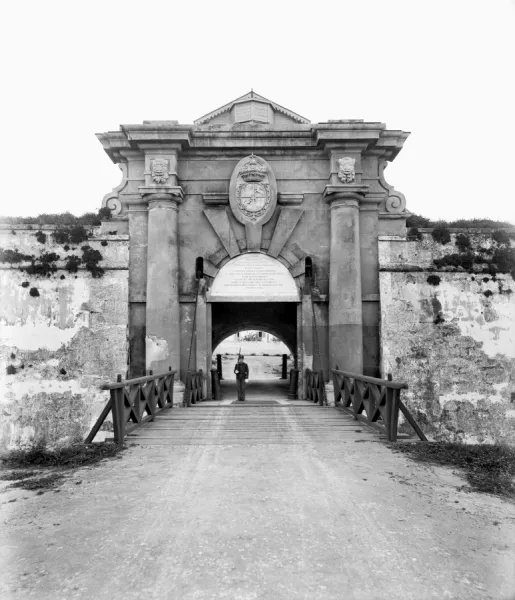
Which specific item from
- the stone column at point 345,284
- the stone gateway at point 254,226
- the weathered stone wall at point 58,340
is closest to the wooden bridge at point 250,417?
the stone column at point 345,284

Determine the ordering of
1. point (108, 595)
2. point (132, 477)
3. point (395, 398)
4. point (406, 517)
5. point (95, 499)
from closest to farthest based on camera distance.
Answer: point (108, 595)
point (406, 517)
point (95, 499)
point (132, 477)
point (395, 398)

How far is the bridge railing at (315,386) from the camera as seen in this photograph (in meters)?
9.95

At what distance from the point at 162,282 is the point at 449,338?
6.26 metres

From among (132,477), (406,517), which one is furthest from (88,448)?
(406,517)

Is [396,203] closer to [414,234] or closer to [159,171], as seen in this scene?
[414,234]

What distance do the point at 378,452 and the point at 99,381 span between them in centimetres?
676

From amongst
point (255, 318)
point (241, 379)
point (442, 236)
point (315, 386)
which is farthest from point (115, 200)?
point (442, 236)

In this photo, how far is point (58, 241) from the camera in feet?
36.9

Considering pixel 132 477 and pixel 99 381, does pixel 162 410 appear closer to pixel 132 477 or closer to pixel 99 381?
pixel 99 381

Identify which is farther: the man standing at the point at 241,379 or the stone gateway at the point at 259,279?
the man standing at the point at 241,379

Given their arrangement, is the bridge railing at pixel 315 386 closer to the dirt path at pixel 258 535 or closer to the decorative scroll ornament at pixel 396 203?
the decorative scroll ornament at pixel 396 203

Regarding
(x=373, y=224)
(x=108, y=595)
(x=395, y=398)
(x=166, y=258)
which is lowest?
(x=108, y=595)

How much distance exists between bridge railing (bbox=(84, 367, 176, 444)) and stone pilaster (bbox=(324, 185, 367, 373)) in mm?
3681

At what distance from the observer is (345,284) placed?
11.1 m
